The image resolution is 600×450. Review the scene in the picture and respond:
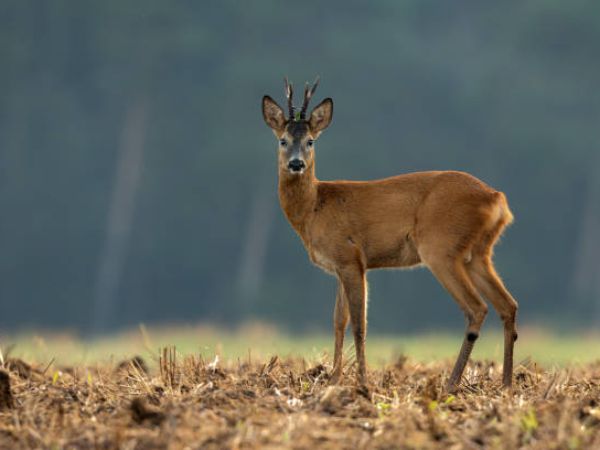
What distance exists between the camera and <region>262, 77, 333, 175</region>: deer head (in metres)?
10.2

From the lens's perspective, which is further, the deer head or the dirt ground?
the deer head

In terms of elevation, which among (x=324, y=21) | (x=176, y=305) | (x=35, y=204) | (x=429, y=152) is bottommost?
(x=176, y=305)

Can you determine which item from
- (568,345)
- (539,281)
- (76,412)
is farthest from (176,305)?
(76,412)

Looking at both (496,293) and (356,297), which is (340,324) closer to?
(356,297)

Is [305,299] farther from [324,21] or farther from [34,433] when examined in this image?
[34,433]

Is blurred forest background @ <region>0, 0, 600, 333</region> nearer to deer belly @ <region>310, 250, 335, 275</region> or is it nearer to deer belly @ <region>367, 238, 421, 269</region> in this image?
deer belly @ <region>310, 250, 335, 275</region>

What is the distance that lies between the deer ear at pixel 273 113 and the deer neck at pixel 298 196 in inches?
23.6

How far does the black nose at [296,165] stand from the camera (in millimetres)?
10164

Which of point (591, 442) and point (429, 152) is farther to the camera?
point (429, 152)

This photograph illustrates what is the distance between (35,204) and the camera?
4600cm

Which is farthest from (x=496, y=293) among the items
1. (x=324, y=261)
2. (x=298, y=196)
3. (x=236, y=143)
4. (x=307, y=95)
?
(x=236, y=143)

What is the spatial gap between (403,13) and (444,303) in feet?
38.7

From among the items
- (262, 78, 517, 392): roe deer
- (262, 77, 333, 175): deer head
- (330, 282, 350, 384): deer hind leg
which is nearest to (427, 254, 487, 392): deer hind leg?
(262, 78, 517, 392): roe deer

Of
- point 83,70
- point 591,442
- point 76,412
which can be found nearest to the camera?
point 591,442
